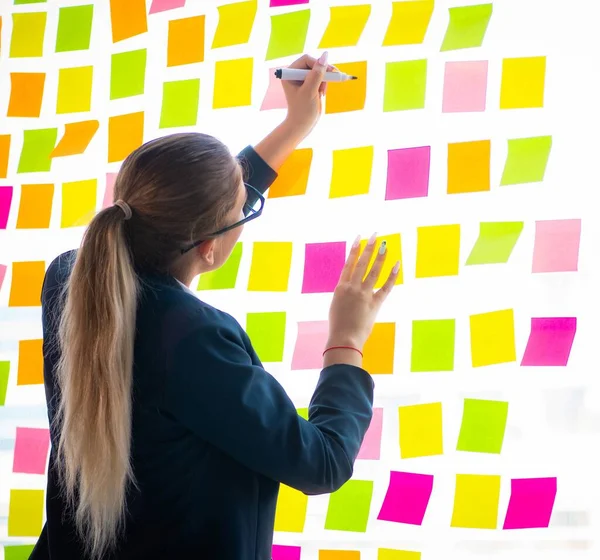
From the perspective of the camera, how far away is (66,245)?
1.38 m

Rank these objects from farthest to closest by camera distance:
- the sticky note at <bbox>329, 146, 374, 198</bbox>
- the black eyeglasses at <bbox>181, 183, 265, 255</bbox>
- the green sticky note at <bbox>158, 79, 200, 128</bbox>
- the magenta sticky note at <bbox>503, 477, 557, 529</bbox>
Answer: the green sticky note at <bbox>158, 79, 200, 128</bbox>
the sticky note at <bbox>329, 146, 374, 198</bbox>
the magenta sticky note at <bbox>503, 477, 557, 529</bbox>
the black eyeglasses at <bbox>181, 183, 265, 255</bbox>

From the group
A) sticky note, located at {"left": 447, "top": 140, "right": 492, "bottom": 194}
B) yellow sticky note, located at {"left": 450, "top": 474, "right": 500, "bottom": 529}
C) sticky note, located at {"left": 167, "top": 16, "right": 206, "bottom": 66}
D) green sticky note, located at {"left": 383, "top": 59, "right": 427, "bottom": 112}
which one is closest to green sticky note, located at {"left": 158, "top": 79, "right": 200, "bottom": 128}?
sticky note, located at {"left": 167, "top": 16, "right": 206, "bottom": 66}

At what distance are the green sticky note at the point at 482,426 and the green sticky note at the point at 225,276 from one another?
0.45m

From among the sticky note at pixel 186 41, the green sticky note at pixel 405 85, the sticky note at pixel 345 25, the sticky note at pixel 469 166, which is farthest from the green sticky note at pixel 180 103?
the sticky note at pixel 469 166

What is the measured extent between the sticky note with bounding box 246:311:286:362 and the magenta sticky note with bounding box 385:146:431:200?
278 millimetres

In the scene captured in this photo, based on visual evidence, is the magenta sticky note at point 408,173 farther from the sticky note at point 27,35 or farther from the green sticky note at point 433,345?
the sticky note at point 27,35

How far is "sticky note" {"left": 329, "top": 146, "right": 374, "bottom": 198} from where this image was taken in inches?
46.6

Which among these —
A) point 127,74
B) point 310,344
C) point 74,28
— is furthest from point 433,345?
point 74,28

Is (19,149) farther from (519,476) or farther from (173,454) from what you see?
(519,476)

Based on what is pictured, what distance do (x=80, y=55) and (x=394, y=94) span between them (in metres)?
0.64

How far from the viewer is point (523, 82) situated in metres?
1.11

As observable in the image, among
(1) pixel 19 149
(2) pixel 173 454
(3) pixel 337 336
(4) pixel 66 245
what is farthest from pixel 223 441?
(1) pixel 19 149

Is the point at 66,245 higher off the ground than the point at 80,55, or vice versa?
the point at 80,55

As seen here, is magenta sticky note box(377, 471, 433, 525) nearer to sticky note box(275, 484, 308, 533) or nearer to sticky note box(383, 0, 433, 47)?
sticky note box(275, 484, 308, 533)
